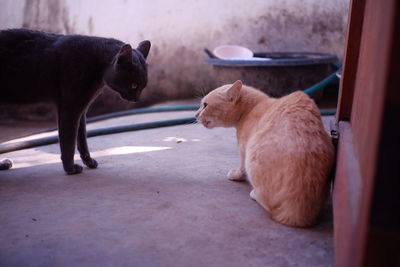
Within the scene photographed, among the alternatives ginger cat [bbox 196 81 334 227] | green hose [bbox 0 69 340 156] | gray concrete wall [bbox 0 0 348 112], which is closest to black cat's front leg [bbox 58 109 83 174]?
green hose [bbox 0 69 340 156]

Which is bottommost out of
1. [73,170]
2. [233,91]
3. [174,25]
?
[73,170]

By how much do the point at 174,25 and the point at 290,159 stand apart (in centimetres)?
443

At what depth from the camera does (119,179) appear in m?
2.48

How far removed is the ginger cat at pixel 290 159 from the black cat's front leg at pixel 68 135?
3.45 ft

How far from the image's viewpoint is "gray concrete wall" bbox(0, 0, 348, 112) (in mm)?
5609

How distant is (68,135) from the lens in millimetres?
2518

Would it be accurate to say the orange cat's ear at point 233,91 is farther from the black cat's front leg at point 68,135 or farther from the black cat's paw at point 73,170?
the black cat's paw at point 73,170

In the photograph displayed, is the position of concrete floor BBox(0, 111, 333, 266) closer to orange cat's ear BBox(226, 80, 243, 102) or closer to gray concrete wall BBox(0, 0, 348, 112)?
orange cat's ear BBox(226, 80, 243, 102)

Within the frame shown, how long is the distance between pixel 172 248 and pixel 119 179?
96cm

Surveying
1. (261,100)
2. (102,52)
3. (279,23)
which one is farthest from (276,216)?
(279,23)

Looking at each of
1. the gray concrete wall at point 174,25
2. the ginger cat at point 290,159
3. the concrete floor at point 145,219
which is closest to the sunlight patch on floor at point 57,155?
the concrete floor at point 145,219

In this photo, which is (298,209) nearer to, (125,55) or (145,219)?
(145,219)

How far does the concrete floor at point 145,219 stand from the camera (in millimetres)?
1559

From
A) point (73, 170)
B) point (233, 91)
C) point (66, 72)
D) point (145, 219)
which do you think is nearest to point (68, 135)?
point (73, 170)
